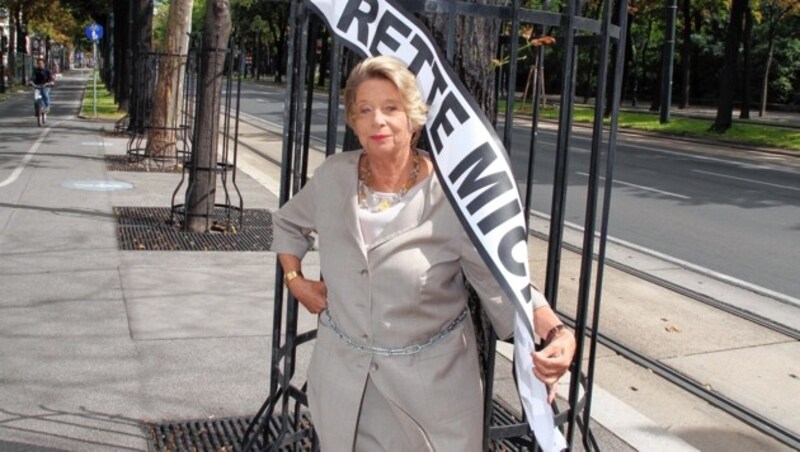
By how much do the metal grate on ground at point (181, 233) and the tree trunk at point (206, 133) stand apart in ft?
0.75

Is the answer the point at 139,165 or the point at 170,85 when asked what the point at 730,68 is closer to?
the point at 170,85

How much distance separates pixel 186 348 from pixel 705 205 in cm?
936

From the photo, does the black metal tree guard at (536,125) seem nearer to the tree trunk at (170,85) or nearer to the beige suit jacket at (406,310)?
the beige suit jacket at (406,310)

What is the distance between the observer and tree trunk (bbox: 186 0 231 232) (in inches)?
356

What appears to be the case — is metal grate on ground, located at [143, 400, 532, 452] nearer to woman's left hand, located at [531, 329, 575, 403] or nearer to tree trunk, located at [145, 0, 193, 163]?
woman's left hand, located at [531, 329, 575, 403]

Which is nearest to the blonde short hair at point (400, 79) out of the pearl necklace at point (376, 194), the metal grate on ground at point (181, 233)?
the pearl necklace at point (376, 194)

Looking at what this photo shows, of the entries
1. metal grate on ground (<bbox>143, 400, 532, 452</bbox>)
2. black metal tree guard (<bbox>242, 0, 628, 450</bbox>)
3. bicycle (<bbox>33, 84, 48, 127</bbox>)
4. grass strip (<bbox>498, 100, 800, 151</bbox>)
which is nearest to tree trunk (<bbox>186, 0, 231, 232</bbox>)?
metal grate on ground (<bbox>143, 400, 532, 452</bbox>)

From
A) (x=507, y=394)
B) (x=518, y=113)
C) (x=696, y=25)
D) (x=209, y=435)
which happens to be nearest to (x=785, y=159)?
(x=518, y=113)

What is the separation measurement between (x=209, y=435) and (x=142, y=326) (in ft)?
5.80

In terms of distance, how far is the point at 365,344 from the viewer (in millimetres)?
2434

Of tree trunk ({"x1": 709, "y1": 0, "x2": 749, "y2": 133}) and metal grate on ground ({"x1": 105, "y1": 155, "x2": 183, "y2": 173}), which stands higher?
tree trunk ({"x1": 709, "y1": 0, "x2": 749, "y2": 133})

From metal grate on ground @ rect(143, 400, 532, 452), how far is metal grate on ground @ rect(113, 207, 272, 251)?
4.08m

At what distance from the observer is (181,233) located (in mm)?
8844

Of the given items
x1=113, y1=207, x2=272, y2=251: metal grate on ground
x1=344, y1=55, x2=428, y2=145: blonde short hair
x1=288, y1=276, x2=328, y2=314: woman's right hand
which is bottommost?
x1=113, y1=207, x2=272, y2=251: metal grate on ground
